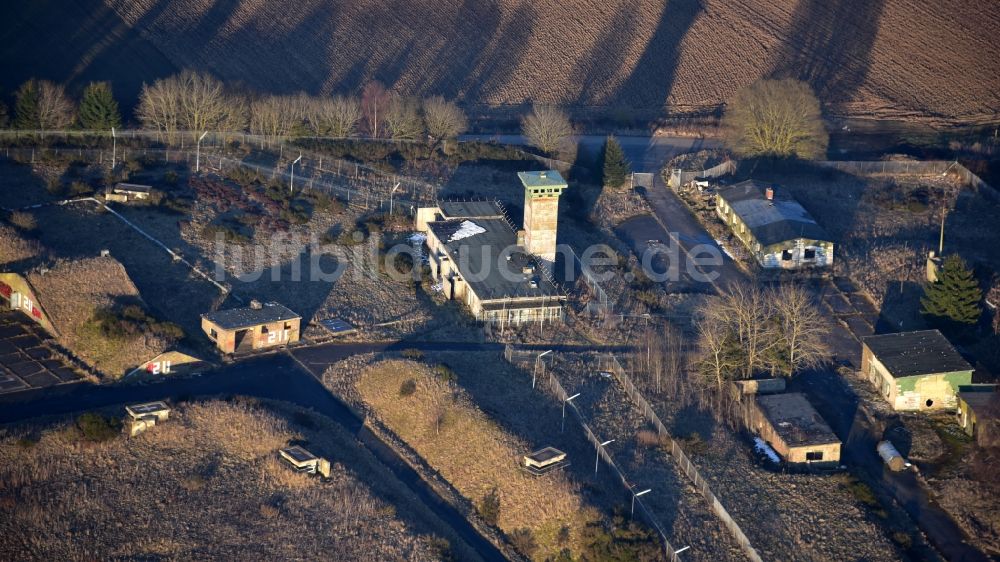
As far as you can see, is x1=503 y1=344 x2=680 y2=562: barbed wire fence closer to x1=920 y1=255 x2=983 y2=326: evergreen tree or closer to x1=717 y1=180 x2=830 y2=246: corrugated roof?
x1=717 y1=180 x2=830 y2=246: corrugated roof

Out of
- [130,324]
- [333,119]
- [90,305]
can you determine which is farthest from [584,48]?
[130,324]

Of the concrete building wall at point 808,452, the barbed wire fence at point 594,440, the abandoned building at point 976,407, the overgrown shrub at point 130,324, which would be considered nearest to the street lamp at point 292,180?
the overgrown shrub at point 130,324

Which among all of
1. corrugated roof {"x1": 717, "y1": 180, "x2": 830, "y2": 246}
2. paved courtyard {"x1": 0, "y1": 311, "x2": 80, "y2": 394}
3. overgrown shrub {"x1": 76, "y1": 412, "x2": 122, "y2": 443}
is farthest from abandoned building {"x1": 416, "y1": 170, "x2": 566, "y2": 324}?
paved courtyard {"x1": 0, "y1": 311, "x2": 80, "y2": 394}

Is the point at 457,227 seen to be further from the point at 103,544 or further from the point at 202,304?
the point at 103,544

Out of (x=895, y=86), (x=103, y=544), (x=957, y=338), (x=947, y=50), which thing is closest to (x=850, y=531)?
(x=957, y=338)

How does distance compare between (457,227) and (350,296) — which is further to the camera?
(457,227)

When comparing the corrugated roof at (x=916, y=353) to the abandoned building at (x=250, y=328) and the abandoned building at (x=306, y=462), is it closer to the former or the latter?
the abandoned building at (x=306, y=462)

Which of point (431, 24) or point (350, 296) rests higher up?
point (431, 24)
